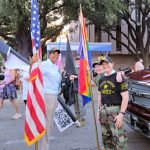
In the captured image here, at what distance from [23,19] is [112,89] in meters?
17.4

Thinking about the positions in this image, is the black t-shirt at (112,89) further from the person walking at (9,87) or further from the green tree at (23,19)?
the green tree at (23,19)

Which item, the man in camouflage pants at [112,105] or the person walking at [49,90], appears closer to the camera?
the man in camouflage pants at [112,105]

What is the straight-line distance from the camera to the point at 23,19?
2170 centimetres

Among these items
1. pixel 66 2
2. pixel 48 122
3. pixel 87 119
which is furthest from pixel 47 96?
pixel 66 2

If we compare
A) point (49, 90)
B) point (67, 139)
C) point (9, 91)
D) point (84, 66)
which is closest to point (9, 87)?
point (9, 91)

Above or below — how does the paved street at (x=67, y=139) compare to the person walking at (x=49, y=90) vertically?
below

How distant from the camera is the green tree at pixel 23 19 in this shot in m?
19.9

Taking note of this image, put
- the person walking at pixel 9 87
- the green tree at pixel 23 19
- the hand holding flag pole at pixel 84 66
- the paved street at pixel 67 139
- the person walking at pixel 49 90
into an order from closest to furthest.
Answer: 1. the person walking at pixel 49 90
2. the hand holding flag pole at pixel 84 66
3. the paved street at pixel 67 139
4. the person walking at pixel 9 87
5. the green tree at pixel 23 19

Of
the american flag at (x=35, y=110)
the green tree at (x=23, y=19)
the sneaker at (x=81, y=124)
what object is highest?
the green tree at (x=23, y=19)

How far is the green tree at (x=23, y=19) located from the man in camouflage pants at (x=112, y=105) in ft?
50.1

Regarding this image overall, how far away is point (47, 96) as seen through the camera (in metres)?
5.82

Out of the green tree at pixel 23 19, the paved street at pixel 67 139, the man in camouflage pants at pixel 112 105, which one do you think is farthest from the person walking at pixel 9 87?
the green tree at pixel 23 19

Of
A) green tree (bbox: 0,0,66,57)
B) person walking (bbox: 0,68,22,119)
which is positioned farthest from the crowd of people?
Answer: green tree (bbox: 0,0,66,57)

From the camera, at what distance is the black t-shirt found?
497cm
